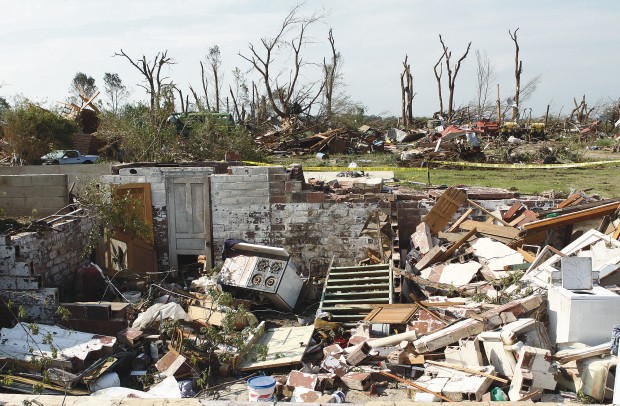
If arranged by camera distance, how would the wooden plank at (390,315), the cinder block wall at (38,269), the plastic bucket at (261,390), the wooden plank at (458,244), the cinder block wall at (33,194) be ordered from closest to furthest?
1. the plastic bucket at (261,390)
2. the wooden plank at (390,315)
3. the cinder block wall at (38,269)
4. the wooden plank at (458,244)
5. the cinder block wall at (33,194)

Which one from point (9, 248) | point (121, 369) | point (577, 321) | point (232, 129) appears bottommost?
point (121, 369)

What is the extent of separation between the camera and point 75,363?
7.01m

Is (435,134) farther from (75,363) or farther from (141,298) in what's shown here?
(75,363)

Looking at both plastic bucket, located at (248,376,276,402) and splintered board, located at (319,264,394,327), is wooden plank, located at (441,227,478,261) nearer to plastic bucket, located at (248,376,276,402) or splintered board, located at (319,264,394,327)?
splintered board, located at (319,264,394,327)

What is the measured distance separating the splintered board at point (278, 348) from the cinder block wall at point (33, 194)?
500cm

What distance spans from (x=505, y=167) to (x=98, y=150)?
50.6 ft

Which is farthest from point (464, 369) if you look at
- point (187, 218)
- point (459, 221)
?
point (187, 218)

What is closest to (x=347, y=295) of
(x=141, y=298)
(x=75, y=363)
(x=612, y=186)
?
(x=141, y=298)

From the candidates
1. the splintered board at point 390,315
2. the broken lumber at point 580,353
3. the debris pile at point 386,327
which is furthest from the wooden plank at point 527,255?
the broken lumber at point 580,353

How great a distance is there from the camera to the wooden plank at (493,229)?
9.86 metres

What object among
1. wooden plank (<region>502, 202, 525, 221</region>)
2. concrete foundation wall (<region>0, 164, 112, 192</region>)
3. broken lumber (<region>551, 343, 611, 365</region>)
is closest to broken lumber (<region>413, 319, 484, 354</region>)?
broken lumber (<region>551, 343, 611, 365</region>)

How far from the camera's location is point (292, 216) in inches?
435

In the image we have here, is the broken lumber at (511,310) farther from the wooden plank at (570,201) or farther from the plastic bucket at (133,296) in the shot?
the plastic bucket at (133,296)

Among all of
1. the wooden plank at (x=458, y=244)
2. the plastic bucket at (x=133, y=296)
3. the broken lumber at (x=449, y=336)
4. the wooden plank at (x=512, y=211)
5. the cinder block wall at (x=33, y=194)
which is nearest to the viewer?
the broken lumber at (x=449, y=336)
